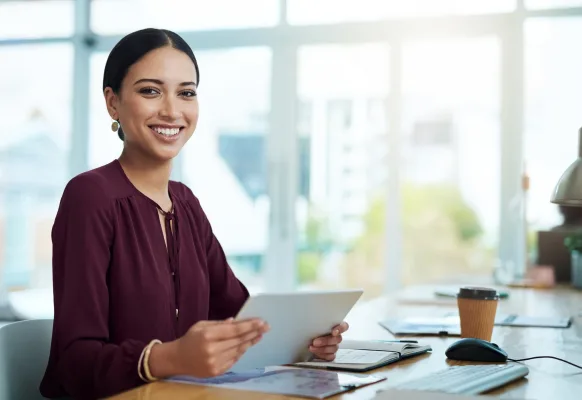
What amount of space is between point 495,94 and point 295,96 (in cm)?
151

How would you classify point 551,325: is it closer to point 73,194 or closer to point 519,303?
point 519,303

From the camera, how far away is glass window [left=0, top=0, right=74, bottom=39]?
692cm

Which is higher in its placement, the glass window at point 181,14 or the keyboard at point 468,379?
the glass window at point 181,14

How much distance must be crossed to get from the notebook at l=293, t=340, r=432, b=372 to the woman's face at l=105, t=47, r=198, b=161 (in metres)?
0.54

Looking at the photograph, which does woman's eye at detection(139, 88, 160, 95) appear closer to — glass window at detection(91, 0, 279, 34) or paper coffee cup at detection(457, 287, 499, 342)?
paper coffee cup at detection(457, 287, 499, 342)

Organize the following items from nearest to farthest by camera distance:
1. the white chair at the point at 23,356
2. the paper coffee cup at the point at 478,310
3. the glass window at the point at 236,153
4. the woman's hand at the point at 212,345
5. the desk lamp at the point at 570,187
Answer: the woman's hand at the point at 212,345, the white chair at the point at 23,356, the paper coffee cup at the point at 478,310, the desk lamp at the point at 570,187, the glass window at the point at 236,153

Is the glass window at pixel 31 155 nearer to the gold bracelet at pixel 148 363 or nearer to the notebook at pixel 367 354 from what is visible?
the notebook at pixel 367 354

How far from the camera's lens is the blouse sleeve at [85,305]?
136 centimetres

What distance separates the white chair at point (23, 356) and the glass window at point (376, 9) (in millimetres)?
4847

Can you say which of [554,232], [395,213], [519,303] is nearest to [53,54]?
[395,213]

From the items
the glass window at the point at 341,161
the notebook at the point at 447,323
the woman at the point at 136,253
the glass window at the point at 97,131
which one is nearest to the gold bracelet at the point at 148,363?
the woman at the point at 136,253

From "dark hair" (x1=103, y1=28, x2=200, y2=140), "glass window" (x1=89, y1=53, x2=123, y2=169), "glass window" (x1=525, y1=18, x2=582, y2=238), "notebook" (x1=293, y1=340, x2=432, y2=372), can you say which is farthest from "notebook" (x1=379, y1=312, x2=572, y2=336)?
"glass window" (x1=89, y1=53, x2=123, y2=169)

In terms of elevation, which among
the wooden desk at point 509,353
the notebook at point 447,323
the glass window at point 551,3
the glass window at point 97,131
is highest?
the glass window at point 551,3

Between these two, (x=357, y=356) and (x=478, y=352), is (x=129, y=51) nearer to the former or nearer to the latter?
(x=357, y=356)
